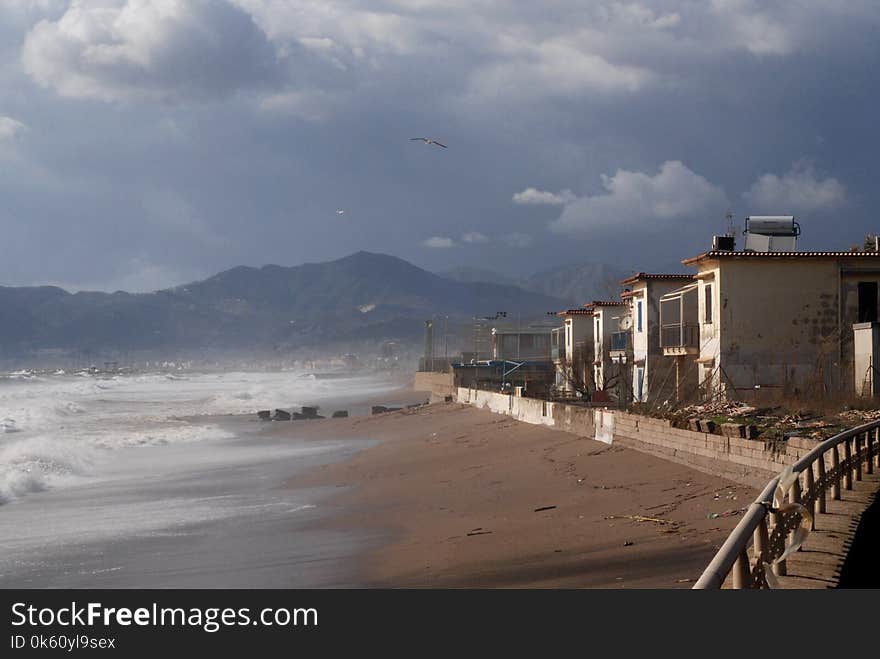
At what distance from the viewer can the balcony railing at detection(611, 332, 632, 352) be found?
144 feet

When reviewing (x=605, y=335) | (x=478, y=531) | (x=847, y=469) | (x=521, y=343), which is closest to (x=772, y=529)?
(x=847, y=469)

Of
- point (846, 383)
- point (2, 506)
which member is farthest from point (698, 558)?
point (846, 383)

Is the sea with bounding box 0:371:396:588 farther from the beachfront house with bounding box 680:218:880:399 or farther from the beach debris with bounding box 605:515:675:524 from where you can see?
the beachfront house with bounding box 680:218:880:399

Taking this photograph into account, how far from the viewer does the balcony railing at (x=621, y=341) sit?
43.9m

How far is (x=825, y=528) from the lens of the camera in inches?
368

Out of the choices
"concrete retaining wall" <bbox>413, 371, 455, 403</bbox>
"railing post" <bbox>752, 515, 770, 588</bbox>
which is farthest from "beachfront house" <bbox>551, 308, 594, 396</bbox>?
"railing post" <bbox>752, 515, 770, 588</bbox>

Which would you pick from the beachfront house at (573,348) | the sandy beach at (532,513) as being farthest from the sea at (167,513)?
the beachfront house at (573,348)

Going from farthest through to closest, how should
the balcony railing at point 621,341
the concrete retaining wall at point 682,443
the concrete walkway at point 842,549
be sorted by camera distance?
1. the balcony railing at point 621,341
2. the concrete retaining wall at point 682,443
3. the concrete walkway at point 842,549

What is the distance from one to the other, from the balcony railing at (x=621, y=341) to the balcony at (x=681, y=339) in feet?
21.9

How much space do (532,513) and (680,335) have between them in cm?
1924

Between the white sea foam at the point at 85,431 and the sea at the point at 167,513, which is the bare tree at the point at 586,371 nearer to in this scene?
the sea at the point at 167,513

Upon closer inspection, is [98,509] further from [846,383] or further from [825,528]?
[846,383]

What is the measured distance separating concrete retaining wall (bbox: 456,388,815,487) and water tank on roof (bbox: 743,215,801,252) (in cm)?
1082
